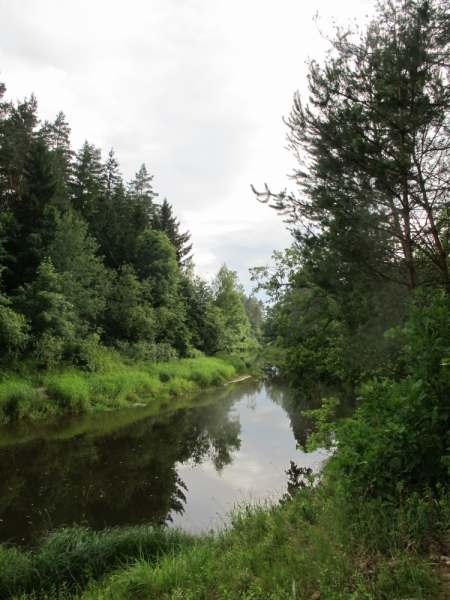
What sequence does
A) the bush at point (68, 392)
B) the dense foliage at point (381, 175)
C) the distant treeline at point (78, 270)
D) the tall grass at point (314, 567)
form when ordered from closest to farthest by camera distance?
the tall grass at point (314, 567) → the dense foliage at point (381, 175) → the bush at point (68, 392) → the distant treeline at point (78, 270)

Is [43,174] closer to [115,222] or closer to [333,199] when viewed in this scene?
[115,222]

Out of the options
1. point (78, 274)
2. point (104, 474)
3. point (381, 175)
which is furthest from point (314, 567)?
point (78, 274)

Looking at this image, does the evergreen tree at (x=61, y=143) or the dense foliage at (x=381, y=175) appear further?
the evergreen tree at (x=61, y=143)

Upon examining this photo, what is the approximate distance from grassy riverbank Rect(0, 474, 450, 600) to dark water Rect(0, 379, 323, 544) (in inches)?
91.0

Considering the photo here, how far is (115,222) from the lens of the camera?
109 feet

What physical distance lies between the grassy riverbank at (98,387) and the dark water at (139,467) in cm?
95

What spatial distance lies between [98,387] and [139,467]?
881cm

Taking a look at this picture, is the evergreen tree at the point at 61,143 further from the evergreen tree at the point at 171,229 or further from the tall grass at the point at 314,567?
the tall grass at the point at 314,567

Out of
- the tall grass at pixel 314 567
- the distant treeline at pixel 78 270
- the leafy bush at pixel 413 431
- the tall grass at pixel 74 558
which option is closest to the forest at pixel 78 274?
the distant treeline at pixel 78 270

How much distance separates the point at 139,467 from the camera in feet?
38.7

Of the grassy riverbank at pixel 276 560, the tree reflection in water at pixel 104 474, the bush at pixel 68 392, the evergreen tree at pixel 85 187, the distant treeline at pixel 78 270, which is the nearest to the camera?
the grassy riverbank at pixel 276 560

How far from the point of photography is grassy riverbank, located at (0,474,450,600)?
2.96 m

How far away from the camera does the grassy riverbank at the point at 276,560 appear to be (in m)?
2.96

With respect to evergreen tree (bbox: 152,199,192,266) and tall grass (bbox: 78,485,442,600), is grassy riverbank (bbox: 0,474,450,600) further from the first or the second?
evergreen tree (bbox: 152,199,192,266)
